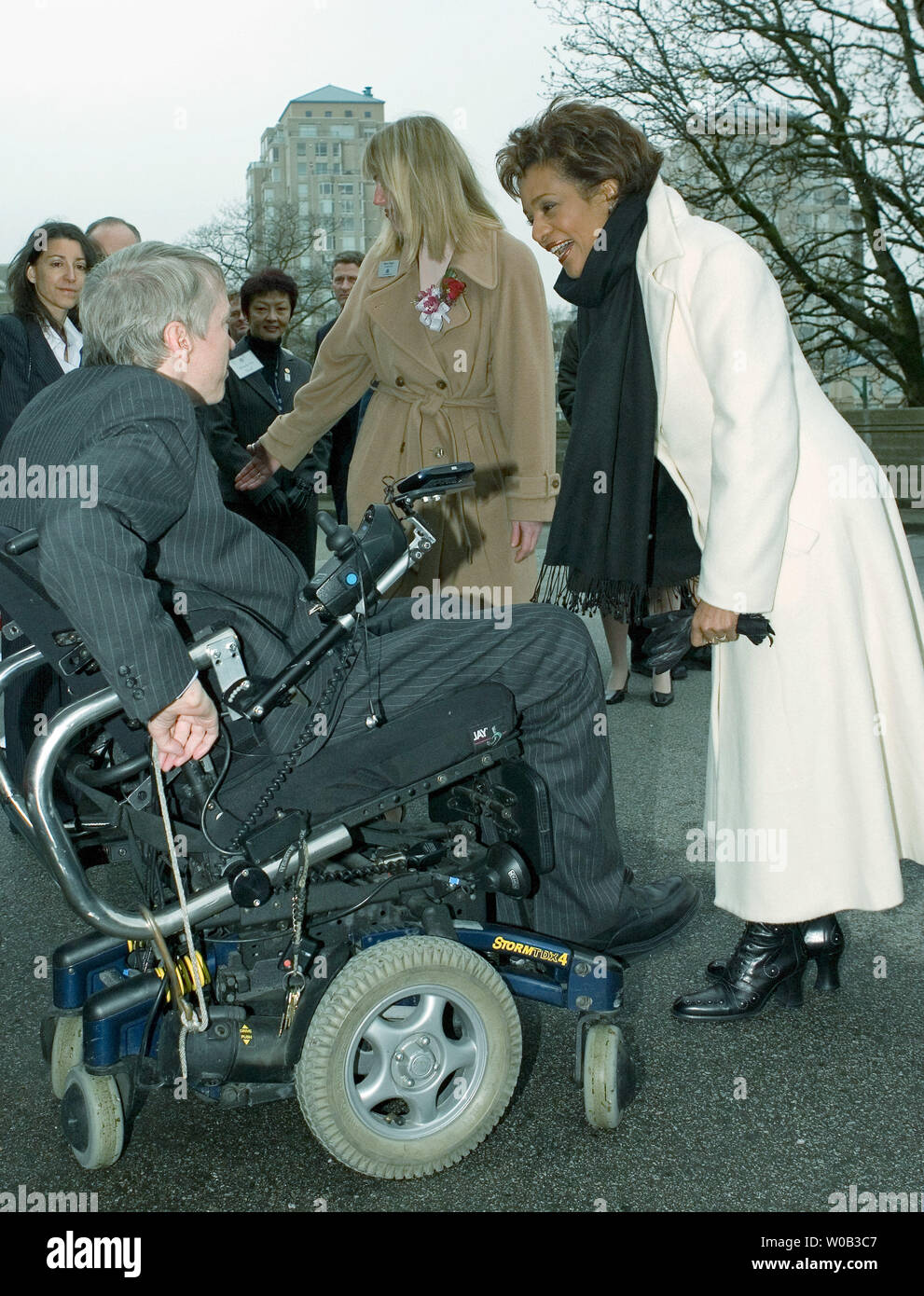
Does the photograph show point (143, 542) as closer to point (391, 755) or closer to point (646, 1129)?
point (391, 755)

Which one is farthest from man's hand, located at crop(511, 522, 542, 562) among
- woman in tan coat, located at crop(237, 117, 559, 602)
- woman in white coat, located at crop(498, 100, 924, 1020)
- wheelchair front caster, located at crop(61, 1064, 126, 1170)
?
wheelchair front caster, located at crop(61, 1064, 126, 1170)

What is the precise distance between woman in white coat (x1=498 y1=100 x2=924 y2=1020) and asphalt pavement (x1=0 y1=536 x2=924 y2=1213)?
0.20 meters

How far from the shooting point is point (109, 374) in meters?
2.45

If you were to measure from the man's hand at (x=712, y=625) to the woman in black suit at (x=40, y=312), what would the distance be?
2.89 m

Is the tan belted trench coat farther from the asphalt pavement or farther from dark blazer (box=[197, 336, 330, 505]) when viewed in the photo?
dark blazer (box=[197, 336, 330, 505])

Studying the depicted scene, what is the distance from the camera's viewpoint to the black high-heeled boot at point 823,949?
3252 mm

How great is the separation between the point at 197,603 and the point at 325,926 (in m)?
0.76

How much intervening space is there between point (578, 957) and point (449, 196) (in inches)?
95.5

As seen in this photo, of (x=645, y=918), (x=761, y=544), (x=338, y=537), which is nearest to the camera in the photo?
(x=338, y=537)

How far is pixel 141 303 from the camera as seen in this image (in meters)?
2.52

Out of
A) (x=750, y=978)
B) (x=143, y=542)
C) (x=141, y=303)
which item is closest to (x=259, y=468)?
(x=141, y=303)

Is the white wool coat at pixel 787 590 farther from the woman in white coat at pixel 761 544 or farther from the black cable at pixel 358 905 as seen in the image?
the black cable at pixel 358 905

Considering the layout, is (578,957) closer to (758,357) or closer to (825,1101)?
(825,1101)

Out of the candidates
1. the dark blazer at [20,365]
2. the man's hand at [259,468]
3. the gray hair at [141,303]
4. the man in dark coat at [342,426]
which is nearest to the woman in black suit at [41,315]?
the dark blazer at [20,365]
